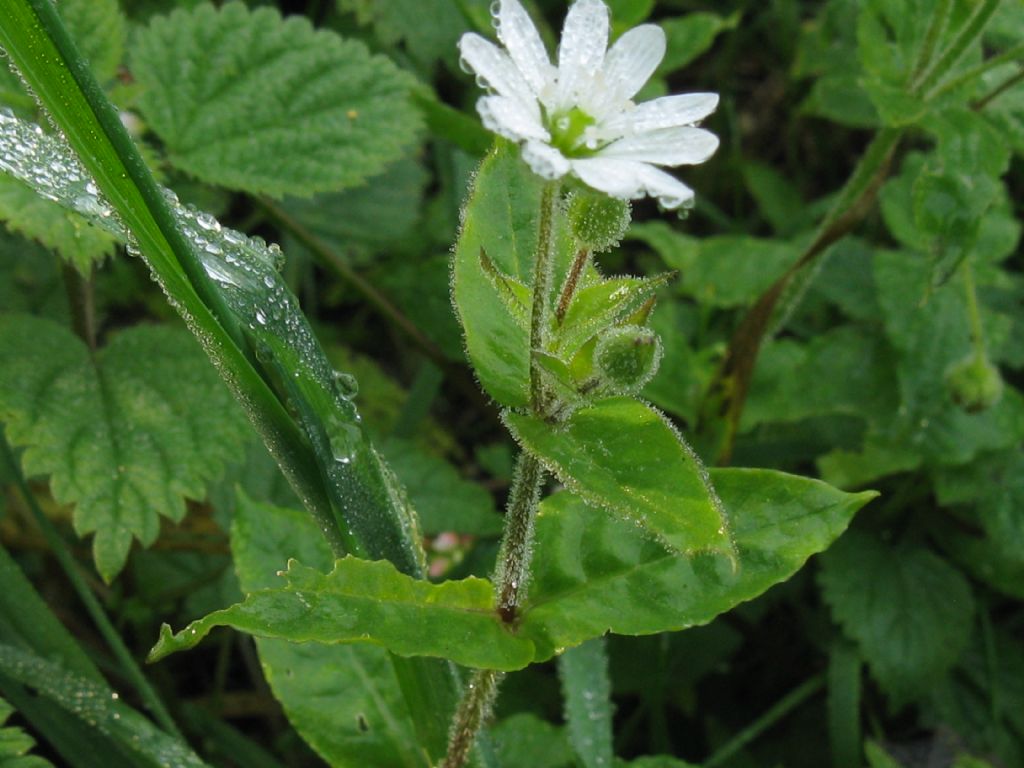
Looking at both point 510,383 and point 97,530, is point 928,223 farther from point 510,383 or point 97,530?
point 97,530

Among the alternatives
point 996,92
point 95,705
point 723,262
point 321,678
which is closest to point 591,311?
point 321,678

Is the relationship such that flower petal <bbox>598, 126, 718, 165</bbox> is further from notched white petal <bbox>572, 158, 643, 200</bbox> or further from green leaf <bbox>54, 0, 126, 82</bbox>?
green leaf <bbox>54, 0, 126, 82</bbox>

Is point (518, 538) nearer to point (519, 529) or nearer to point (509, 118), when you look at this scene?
point (519, 529)

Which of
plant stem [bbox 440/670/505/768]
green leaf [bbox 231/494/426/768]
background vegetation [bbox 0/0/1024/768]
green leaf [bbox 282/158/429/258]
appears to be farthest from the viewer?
green leaf [bbox 282/158/429/258]

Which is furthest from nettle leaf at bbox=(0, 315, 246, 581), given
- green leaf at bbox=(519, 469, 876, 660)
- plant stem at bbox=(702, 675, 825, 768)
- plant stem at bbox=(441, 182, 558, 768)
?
plant stem at bbox=(702, 675, 825, 768)

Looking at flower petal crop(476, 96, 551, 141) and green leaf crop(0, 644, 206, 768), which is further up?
flower petal crop(476, 96, 551, 141)

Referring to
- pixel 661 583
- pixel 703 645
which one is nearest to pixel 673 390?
pixel 703 645
